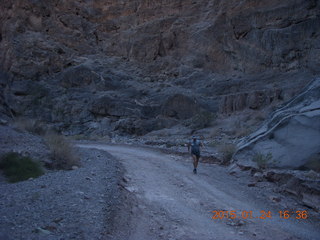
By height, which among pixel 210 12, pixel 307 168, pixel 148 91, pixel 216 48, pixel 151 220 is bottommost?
pixel 151 220

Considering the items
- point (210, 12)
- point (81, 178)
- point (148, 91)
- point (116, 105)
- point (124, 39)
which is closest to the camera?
point (81, 178)

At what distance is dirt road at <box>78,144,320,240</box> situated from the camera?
184 inches

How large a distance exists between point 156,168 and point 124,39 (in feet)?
114

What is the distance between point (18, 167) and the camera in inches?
290

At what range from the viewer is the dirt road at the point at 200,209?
468 centimetres

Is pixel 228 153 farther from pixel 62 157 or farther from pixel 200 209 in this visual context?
pixel 62 157

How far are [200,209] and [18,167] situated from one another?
4716 mm

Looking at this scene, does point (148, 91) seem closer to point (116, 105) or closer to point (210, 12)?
point (116, 105)

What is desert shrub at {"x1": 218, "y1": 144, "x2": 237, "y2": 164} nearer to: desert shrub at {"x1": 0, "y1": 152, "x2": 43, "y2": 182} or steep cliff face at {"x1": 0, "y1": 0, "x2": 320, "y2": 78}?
desert shrub at {"x1": 0, "y1": 152, "x2": 43, "y2": 182}

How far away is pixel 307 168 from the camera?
7.35 meters

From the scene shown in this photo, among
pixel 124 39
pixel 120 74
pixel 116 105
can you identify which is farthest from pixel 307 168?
pixel 124 39

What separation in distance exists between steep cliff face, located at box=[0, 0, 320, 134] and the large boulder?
1365cm

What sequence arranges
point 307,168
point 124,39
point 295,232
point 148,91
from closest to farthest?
point 295,232 → point 307,168 → point 148,91 → point 124,39

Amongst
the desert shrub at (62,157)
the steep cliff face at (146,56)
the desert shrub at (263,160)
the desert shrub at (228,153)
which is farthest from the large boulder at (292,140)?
the steep cliff face at (146,56)
